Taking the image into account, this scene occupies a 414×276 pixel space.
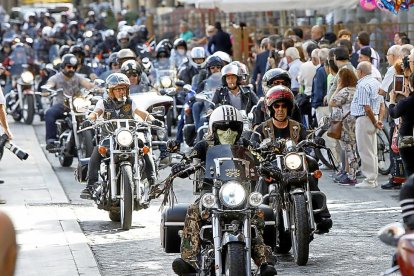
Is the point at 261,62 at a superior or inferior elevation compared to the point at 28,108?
superior

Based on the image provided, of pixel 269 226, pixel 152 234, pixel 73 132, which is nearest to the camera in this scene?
pixel 269 226

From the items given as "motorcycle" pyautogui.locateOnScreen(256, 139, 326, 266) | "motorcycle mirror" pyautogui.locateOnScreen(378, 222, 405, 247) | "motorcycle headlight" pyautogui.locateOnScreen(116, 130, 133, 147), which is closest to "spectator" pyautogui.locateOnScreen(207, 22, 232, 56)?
"motorcycle headlight" pyautogui.locateOnScreen(116, 130, 133, 147)

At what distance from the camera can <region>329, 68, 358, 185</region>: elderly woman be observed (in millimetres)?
19500

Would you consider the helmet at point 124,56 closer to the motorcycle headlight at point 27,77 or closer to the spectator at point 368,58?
the spectator at point 368,58

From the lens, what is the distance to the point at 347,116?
19.7m

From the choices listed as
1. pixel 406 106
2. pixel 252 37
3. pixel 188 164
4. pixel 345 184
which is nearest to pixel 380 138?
pixel 345 184

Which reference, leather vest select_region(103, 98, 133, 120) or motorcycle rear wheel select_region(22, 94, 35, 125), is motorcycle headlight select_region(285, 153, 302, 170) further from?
motorcycle rear wheel select_region(22, 94, 35, 125)

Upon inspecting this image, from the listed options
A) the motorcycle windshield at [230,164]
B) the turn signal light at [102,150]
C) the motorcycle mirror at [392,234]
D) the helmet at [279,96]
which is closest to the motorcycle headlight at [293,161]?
the helmet at [279,96]

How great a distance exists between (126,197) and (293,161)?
9.33 ft

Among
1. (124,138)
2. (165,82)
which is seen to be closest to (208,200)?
(124,138)

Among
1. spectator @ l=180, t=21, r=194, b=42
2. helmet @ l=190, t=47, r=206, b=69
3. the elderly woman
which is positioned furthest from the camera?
→ spectator @ l=180, t=21, r=194, b=42

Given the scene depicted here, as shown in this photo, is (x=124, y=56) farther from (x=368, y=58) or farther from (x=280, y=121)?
(x=280, y=121)

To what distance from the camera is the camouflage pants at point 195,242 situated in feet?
36.1

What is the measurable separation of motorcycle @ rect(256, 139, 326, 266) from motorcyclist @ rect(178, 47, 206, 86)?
12.7m
